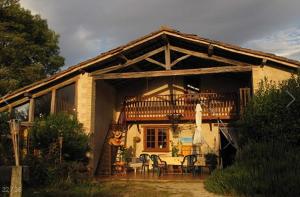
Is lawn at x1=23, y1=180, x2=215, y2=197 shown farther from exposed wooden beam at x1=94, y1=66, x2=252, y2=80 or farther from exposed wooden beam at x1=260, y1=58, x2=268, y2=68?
exposed wooden beam at x1=260, y1=58, x2=268, y2=68

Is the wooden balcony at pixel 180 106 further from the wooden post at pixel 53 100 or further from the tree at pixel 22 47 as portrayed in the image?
the tree at pixel 22 47

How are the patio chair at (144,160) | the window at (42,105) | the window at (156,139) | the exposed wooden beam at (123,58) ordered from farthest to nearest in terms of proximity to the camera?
the window at (156,139)
the patio chair at (144,160)
the window at (42,105)
the exposed wooden beam at (123,58)

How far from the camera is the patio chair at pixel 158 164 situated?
1502 centimetres

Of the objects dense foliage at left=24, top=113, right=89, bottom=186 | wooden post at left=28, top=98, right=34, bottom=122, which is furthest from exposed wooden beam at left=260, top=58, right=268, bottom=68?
wooden post at left=28, top=98, right=34, bottom=122

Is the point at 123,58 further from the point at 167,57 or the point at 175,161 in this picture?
the point at 175,161

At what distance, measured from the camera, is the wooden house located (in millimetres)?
14062

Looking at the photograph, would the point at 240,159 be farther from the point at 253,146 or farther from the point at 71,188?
the point at 71,188

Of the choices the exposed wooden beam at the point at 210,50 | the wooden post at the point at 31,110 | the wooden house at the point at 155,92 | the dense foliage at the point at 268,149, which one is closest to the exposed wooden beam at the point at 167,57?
the wooden house at the point at 155,92

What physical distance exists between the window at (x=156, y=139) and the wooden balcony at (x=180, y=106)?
0.86 metres

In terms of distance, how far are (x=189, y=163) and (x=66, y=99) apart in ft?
20.0

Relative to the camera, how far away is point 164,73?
1428cm

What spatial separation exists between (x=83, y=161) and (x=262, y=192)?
7725 millimetres

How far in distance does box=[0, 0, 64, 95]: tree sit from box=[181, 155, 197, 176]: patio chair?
12644 millimetres

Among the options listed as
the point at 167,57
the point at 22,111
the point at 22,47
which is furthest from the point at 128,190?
the point at 22,47
